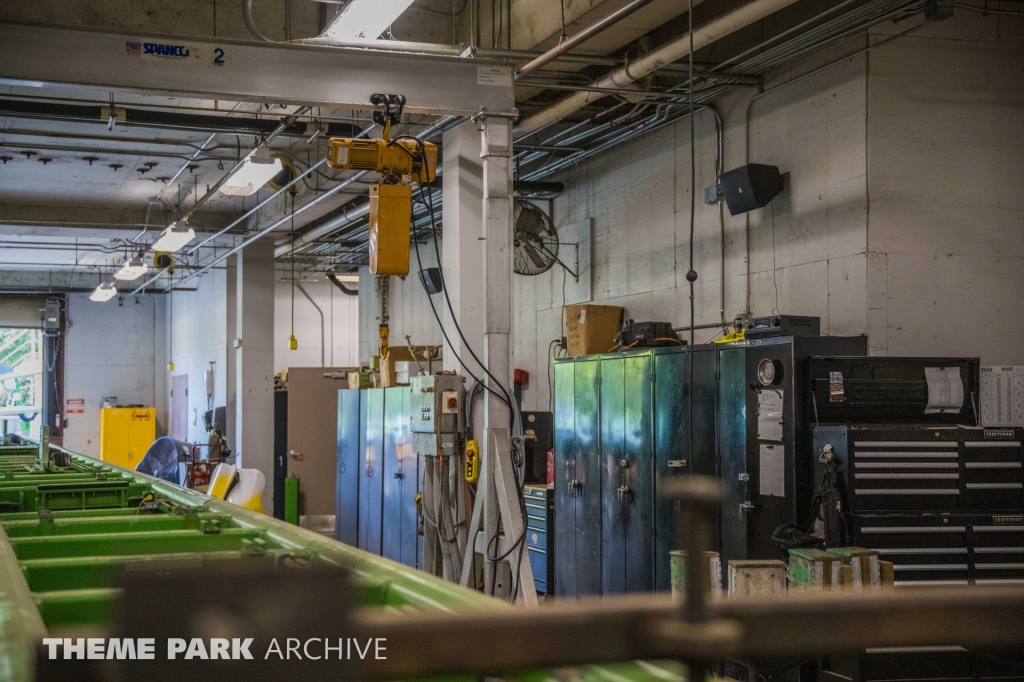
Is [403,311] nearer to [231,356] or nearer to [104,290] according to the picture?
[231,356]

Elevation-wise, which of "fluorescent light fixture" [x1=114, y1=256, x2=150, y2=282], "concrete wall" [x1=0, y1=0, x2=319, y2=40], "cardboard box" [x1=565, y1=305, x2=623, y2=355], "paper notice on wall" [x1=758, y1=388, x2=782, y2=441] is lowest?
"paper notice on wall" [x1=758, y1=388, x2=782, y2=441]

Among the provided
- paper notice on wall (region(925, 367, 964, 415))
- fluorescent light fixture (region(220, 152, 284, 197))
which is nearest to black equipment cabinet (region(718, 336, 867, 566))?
paper notice on wall (region(925, 367, 964, 415))

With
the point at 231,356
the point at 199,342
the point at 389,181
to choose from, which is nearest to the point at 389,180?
the point at 389,181

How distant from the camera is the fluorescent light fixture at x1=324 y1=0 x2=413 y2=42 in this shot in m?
4.60

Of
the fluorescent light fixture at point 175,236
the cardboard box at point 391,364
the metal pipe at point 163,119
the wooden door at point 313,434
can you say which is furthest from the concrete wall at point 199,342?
the metal pipe at point 163,119

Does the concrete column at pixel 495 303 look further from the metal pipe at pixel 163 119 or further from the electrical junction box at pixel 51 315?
the electrical junction box at pixel 51 315

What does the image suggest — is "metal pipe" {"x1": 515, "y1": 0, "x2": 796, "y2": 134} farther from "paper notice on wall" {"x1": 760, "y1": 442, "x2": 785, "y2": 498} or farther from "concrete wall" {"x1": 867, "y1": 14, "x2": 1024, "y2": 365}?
"paper notice on wall" {"x1": 760, "y1": 442, "x2": 785, "y2": 498}

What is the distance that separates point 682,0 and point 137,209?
1025 centimetres

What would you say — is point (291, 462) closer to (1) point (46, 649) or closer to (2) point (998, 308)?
(2) point (998, 308)

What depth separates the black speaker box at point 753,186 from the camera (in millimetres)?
7086

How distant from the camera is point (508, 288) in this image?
19.0ft

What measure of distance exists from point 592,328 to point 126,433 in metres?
15.2

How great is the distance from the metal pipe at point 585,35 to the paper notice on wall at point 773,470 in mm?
2751

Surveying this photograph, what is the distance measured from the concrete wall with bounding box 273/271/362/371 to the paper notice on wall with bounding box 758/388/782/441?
14.0m
